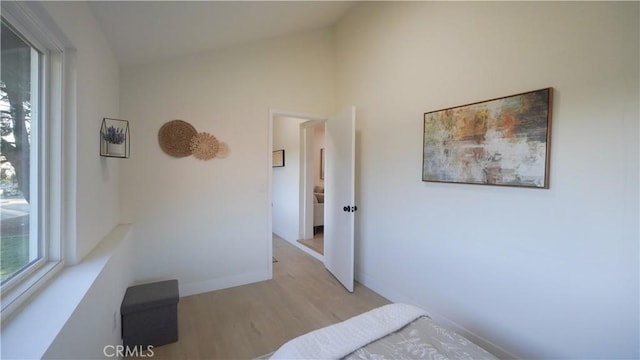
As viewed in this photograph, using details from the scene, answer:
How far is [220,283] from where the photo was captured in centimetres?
301

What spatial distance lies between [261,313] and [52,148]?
1964mm

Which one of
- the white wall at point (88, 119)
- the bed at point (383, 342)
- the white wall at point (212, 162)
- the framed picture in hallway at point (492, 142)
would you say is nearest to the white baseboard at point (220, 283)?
the white wall at point (212, 162)

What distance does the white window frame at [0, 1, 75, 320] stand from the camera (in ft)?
3.93

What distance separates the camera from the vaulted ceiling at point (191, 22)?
1749 millimetres

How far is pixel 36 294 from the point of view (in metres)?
1.07

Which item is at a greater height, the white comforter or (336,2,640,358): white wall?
(336,2,640,358): white wall

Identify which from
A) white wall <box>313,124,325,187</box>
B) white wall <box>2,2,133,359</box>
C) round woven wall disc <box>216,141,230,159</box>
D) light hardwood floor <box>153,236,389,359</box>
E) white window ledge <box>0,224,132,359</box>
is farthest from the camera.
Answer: white wall <box>313,124,325,187</box>

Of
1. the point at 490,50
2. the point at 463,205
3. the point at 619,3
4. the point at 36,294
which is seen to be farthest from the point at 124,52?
the point at 619,3

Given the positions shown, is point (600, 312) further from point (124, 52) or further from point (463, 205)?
point (124, 52)

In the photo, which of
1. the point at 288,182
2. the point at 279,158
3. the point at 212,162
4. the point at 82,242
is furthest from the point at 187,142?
the point at 279,158

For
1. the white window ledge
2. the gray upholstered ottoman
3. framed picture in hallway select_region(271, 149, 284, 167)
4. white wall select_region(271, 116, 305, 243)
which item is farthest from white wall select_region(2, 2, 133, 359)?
framed picture in hallway select_region(271, 149, 284, 167)

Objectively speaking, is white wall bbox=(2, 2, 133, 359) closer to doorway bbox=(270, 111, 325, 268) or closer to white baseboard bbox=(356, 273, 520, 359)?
white baseboard bbox=(356, 273, 520, 359)

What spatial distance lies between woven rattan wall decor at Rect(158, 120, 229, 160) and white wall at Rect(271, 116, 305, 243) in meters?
1.95

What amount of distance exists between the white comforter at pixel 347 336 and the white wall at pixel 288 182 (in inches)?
132
